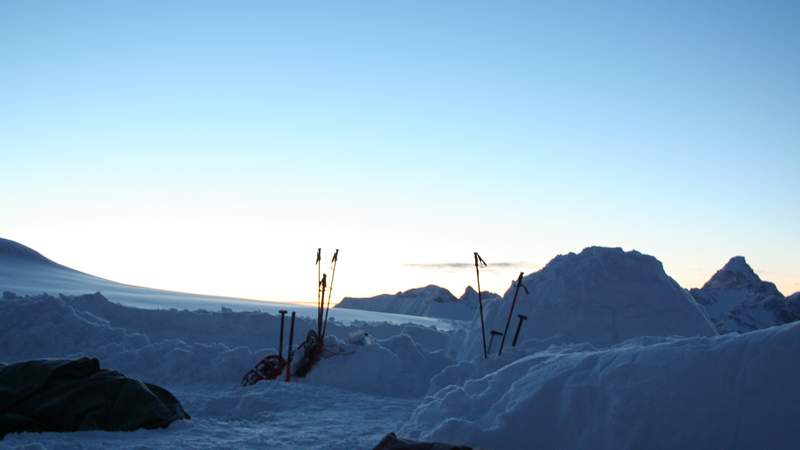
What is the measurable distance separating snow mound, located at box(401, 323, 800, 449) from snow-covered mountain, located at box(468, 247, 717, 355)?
9.06 meters

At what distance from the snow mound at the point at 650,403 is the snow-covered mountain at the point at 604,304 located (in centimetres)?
906

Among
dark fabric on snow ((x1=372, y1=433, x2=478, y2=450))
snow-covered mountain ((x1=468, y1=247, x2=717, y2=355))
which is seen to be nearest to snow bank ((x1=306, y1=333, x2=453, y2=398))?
snow-covered mountain ((x1=468, y1=247, x2=717, y2=355))

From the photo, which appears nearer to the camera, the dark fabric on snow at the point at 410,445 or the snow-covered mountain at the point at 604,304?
the dark fabric on snow at the point at 410,445

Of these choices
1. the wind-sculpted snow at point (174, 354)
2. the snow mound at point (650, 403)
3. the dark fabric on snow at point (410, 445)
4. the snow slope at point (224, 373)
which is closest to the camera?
the dark fabric on snow at point (410, 445)

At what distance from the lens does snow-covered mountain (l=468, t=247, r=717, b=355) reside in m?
15.7

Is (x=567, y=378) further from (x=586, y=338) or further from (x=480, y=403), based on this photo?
(x=586, y=338)

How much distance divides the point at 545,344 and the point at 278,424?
290 inches

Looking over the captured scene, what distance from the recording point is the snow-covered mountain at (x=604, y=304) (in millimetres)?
15688

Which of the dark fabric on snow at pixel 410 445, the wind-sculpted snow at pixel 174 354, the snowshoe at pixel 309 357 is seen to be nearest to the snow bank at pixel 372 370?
the wind-sculpted snow at pixel 174 354

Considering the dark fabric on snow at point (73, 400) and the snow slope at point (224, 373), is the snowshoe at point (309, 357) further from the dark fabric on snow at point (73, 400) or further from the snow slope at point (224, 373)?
the dark fabric on snow at point (73, 400)

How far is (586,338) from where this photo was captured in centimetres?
1535

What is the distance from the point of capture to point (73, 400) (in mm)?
6348

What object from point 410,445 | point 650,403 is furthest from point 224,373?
point 650,403

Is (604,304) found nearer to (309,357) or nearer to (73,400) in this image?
(309,357)
